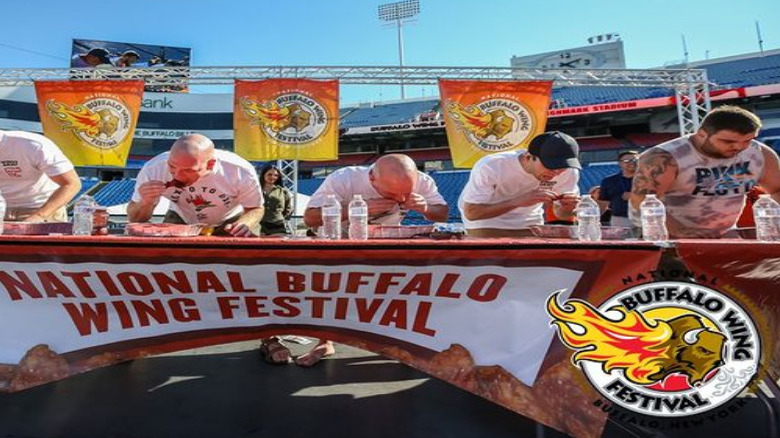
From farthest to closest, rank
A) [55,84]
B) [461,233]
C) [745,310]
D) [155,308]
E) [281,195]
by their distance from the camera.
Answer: [55,84] < [281,195] < [461,233] < [155,308] < [745,310]

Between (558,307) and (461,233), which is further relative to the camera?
(461,233)

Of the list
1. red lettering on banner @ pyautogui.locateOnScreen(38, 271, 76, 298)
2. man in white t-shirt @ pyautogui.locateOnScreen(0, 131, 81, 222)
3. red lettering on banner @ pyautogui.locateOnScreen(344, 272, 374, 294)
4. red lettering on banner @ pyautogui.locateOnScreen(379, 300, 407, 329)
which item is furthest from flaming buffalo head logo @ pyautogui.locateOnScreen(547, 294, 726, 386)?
man in white t-shirt @ pyautogui.locateOnScreen(0, 131, 81, 222)

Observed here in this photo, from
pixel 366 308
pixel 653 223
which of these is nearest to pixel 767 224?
pixel 653 223

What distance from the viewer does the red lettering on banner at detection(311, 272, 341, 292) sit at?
1.14 metres

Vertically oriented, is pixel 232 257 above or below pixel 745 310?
above

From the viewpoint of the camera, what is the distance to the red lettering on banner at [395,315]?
1178mm

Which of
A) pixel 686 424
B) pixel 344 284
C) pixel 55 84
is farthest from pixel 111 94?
pixel 686 424

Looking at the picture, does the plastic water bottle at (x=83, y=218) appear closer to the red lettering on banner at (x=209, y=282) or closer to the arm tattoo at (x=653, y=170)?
the red lettering on banner at (x=209, y=282)

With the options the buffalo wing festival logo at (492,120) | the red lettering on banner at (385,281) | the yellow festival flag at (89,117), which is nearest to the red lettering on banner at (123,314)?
the red lettering on banner at (385,281)

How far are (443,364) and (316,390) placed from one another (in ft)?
1.97

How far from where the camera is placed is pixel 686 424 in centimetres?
110

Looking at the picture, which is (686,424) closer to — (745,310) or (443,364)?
(745,310)

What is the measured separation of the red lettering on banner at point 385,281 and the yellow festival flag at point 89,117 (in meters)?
5.71

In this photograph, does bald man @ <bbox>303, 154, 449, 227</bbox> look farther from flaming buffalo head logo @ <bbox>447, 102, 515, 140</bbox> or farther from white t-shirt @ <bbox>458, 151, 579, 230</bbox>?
flaming buffalo head logo @ <bbox>447, 102, 515, 140</bbox>
